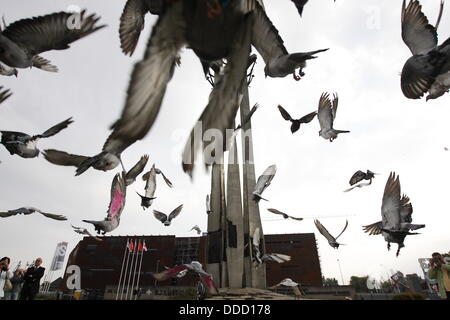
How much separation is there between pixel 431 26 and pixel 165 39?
6693 mm

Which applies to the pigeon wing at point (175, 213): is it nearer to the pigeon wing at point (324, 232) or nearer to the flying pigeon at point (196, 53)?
the pigeon wing at point (324, 232)

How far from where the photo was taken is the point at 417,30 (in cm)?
603

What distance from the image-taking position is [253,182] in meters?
16.7

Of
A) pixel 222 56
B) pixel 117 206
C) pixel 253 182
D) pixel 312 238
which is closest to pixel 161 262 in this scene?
pixel 312 238

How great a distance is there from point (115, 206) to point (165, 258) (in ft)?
152

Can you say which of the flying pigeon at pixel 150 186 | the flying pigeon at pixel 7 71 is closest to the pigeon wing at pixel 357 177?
the flying pigeon at pixel 150 186

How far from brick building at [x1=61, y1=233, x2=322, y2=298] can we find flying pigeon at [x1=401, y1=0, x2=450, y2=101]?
44.1m

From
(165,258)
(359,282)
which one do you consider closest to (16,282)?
(165,258)

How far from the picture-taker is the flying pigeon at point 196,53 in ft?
4.83
